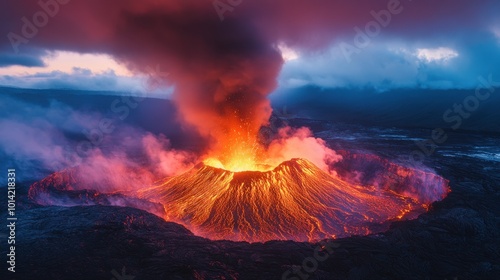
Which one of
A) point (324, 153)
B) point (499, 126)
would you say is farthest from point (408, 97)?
point (324, 153)

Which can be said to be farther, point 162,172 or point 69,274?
point 162,172

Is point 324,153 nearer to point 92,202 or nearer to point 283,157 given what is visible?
point 283,157

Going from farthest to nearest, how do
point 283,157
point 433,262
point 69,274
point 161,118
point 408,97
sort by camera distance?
point 408,97 → point 161,118 → point 283,157 → point 433,262 → point 69,274

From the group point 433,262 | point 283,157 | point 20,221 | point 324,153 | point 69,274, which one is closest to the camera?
point 69,274

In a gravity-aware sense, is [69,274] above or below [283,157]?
below

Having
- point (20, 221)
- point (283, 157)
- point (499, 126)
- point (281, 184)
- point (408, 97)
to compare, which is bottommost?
point (20, 221)

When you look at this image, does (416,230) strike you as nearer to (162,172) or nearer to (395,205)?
(395,205)
